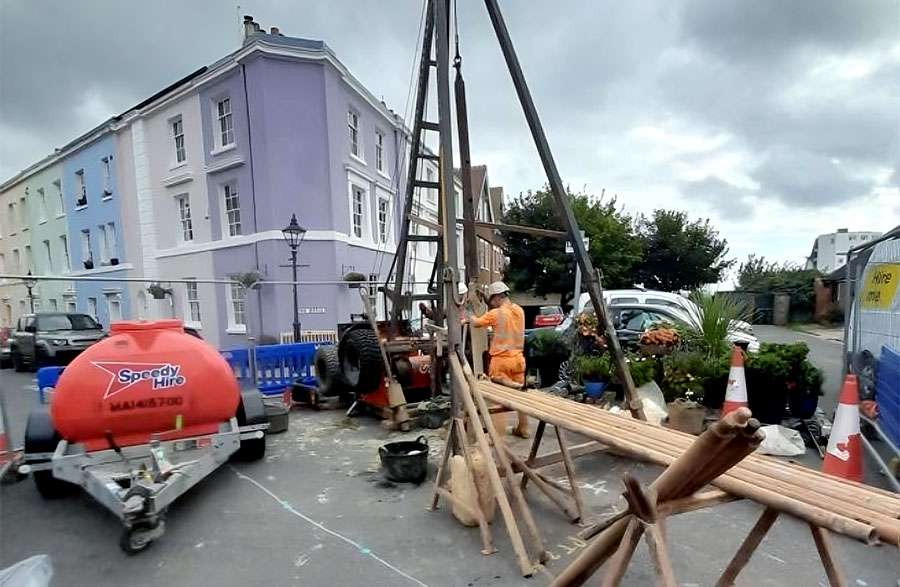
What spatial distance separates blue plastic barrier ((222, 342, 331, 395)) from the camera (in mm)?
8719

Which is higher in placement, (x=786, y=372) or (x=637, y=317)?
(x=637, y=317)

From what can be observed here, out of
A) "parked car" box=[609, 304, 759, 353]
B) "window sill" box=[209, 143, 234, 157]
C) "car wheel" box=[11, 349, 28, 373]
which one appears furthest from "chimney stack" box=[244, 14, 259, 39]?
"parked car" box=[609, 304, 759, 353]

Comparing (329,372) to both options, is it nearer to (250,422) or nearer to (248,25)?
(250,422)

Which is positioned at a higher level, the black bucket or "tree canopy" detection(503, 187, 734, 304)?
"tree canopy" detection(503, 187, 734, 304)

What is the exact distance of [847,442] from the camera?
4215 mm

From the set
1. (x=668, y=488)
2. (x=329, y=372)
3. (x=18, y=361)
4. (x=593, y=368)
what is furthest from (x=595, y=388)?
(x=18, y=361)

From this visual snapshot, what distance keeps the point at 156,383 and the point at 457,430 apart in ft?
8.76

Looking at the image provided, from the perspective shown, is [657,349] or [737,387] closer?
[737,387]

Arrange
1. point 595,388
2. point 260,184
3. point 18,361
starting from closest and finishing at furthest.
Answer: point 595,388
point 18,361
point 260,184

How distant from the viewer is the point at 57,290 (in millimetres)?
22109

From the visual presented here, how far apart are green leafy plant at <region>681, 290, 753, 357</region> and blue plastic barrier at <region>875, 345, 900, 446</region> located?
1.62 meters

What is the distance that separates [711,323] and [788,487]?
5.15 metres

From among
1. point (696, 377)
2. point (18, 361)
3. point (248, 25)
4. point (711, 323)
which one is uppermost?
point (248, 25)

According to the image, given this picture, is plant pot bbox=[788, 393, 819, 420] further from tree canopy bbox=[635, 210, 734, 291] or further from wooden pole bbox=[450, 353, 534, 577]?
tree canopy bbox=[635, 210, 734, 291]
